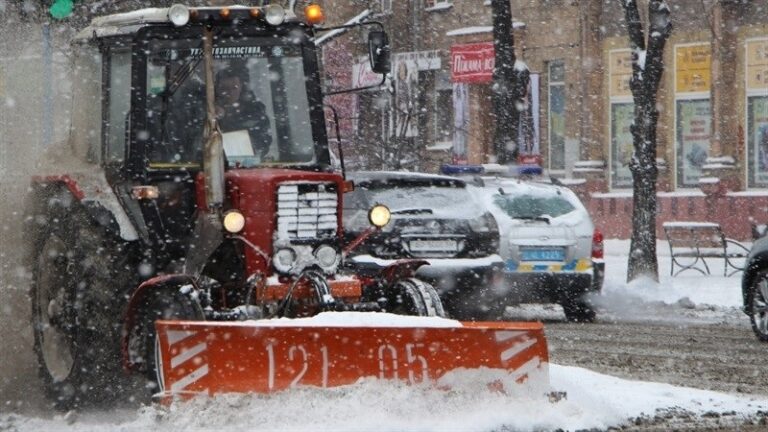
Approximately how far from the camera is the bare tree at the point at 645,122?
2302 cm

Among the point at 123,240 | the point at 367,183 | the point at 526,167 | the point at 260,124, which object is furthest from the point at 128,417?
the point at 526,167

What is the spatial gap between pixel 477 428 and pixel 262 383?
1176 millimetres

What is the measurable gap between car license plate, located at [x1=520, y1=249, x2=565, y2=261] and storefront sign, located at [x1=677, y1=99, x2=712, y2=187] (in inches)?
647

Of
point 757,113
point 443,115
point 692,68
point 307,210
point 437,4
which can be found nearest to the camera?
point 307,210

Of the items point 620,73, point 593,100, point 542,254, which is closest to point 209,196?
point 542,254

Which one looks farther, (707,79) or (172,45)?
(707,79)

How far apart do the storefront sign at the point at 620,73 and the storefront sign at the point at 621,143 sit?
253 mm

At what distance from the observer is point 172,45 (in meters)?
11.1

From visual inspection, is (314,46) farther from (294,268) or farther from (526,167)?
(526,167)

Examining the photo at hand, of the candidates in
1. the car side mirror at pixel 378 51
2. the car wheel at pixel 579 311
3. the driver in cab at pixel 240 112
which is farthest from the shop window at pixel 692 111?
the driver in cab at pixel 240 112

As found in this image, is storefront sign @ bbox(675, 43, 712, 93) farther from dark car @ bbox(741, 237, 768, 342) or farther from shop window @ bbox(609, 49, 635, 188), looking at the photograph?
dark car @ bbox(741, 237, 768, 342)

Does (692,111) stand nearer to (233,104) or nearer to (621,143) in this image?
(621,143)

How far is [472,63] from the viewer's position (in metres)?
38.0

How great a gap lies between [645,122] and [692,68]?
11.4 m
